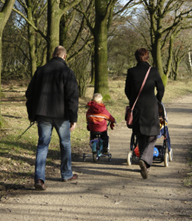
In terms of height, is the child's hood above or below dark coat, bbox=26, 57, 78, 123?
below

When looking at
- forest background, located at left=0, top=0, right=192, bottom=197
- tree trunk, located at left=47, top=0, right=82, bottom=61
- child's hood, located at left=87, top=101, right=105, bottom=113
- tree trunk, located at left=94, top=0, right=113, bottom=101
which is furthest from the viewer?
tree trunk, located at left=94, top=0, right=113, bottom=101

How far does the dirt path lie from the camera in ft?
14.0

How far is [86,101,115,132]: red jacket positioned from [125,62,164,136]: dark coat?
1326 millimetres

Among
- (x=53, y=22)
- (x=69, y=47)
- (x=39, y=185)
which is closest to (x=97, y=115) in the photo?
(x=39, y=185)

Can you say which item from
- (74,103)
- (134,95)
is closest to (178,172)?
(134,95)

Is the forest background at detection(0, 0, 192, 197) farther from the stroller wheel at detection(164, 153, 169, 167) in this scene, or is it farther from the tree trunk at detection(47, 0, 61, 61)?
the stroller wheel at detection(164, 153, 169, 167)

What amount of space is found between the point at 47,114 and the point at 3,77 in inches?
1047

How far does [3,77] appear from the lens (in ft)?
100

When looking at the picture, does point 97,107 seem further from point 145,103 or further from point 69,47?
point 69,47

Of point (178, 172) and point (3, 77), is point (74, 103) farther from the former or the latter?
point (3, 77)

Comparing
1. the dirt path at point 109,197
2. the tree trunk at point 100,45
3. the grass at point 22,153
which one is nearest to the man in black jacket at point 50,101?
the dirt path at point 109,197

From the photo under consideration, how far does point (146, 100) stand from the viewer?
583cm

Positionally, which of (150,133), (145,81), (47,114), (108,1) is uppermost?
(108,1)

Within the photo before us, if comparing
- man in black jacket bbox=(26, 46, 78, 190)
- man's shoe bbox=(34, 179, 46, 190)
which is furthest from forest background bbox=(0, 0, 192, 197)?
man in black jacket bbox=(26, 46, 78, 190)
